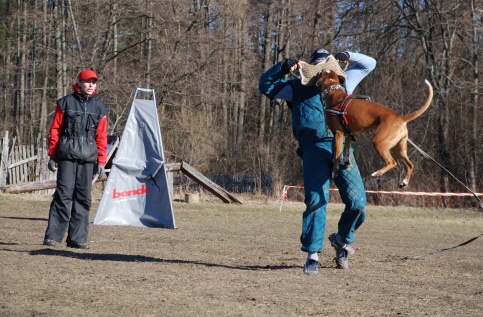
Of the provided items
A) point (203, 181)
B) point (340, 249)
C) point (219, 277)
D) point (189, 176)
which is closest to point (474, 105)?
point (203, 181)

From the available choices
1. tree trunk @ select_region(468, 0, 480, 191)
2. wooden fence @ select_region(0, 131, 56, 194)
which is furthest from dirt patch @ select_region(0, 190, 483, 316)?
tree trunk @ select_region(468, 0, 480, 191)

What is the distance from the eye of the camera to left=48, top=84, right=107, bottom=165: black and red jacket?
8117 millimetres

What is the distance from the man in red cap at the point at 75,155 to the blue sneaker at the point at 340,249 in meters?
2.92

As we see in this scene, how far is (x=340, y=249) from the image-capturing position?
7102 millimetres

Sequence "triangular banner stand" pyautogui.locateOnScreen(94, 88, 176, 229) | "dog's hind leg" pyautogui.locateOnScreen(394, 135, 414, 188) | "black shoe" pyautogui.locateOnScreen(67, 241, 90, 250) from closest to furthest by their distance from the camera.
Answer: "dog's hind leg" pyautogui.locateOnScreen(394, 135, 414, 188)
"black shoe" pyautogui.locateOnScreen(67, 241, 90, 250)
"triangular banner stand" pyautogui.locateOnScreen(94, 88, 176, 229)

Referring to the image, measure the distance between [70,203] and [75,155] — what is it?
0.61 m

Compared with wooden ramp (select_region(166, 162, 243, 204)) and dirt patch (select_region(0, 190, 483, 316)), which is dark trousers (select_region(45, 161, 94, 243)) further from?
wooden ramp (select_region(166, 162, 243, 204))

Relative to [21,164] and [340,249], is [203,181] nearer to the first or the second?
[21,164]

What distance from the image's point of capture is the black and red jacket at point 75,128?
812 cm

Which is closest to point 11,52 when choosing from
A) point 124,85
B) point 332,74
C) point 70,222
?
point 124,85

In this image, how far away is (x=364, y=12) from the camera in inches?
1113

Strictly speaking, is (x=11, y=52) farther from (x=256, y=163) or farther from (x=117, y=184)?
(x=117, y=184)

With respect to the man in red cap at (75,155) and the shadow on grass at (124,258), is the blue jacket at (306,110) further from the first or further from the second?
the man in red cap at (75,155)

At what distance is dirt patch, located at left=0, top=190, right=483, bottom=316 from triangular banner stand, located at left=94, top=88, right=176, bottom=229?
11.3 inches
